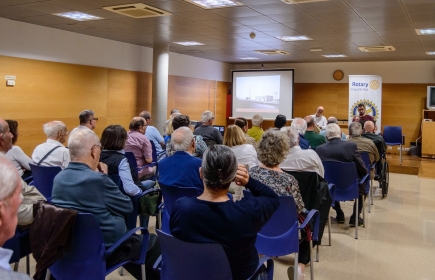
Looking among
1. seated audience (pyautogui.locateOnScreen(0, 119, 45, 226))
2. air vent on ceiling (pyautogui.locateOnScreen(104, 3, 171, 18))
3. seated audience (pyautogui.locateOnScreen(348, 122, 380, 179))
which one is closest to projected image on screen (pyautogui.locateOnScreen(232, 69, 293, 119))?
seated audience (pyautogui.locateOnScreen(348, 122, 380, 179))

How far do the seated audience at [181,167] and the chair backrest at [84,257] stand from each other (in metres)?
1.11

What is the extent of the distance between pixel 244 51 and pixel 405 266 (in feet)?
26.1

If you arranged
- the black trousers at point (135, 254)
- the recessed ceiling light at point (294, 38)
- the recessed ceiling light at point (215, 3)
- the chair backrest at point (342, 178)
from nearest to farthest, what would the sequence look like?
the black trousers at point (135, 254), the chair backrest at point (342, 178), the recessed ceiling light at point (215, 3), the recessed ceiling light at point (294, 38)

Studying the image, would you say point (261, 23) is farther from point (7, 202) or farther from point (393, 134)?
point (7, 202)

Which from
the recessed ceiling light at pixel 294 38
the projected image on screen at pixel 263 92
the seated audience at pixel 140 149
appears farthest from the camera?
the projected image on screen at pixel 263 92

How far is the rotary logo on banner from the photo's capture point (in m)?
11.6

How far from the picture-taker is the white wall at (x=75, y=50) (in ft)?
24.5

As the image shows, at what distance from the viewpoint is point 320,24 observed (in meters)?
7.07

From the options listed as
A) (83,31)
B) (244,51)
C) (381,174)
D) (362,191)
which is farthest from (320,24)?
(83,31)

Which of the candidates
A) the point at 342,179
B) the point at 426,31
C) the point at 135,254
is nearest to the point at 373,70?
the point at 426,31

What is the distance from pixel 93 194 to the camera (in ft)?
8.01

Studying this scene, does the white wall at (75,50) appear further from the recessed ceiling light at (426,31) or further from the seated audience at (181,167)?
the recessed ceiling light at (426,31)

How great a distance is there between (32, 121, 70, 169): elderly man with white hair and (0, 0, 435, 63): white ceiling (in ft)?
8.49

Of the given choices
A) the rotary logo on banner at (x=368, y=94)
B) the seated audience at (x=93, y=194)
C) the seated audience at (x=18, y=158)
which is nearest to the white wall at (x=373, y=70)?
the rotary logo on banner at (x=368, y=94)
